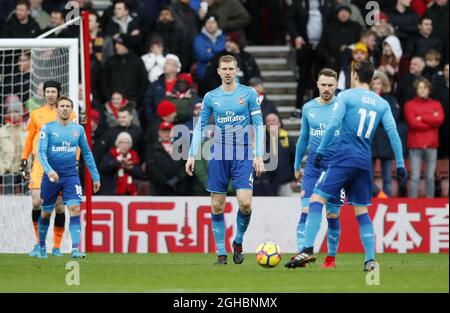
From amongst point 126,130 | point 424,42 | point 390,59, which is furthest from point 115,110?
point 424,42

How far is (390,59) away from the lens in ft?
75.5

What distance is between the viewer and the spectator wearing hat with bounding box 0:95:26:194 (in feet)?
64.9

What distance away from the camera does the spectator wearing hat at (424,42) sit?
77.6 feet

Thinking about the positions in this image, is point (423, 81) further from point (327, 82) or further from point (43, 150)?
point (43, 150)

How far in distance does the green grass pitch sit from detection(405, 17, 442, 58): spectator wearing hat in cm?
683

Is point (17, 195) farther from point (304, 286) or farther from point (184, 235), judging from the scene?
point (304, 286)

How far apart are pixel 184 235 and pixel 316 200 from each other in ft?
24.3

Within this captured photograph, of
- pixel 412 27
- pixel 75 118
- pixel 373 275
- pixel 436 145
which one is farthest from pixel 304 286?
pixel 412 27

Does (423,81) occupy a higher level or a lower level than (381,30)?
lower

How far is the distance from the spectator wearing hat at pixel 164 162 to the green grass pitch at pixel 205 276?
360 cm

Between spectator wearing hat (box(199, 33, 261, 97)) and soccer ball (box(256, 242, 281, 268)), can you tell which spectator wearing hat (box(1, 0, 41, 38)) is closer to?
spectator wearing hat (box(199, 33, 261, 97))

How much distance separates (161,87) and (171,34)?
1418mm

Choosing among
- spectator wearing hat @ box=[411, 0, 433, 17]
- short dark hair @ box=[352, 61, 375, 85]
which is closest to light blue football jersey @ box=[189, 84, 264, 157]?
short dark hair @ box=[352, 61, 375, 85]

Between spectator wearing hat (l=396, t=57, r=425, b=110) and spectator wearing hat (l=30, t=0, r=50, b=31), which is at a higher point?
spectator wearing hat (l=30, t=0, r=50, b=31)
